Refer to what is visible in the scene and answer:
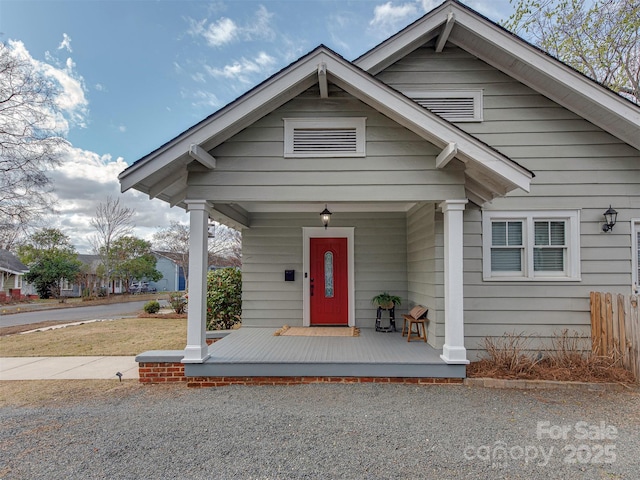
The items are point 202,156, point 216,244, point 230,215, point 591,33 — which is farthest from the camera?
point 216,244

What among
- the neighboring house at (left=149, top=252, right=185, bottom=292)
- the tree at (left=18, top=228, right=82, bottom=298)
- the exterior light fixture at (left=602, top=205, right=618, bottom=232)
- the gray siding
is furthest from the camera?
the neighboring house at (left=149, top=252, right=185, bottom=292)

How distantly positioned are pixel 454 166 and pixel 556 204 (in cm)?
210

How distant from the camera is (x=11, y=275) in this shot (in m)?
26.3

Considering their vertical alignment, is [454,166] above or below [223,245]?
above

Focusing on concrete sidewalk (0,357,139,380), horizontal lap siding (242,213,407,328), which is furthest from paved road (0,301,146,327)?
horizontal lap siding (242,213,407,328)

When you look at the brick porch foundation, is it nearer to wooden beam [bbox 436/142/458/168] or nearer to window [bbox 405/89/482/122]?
wooden beam [bbox 436/142/458/168]

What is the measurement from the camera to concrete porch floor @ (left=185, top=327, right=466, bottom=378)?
4434mm

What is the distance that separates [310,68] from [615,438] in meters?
5.11

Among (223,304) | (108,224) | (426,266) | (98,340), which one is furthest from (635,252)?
(108,224)

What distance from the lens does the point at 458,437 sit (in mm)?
3141

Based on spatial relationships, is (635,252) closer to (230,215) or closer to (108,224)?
(230,215)

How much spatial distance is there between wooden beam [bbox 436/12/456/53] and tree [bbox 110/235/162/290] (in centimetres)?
2550

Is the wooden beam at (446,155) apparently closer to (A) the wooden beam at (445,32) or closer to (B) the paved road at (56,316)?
(A) the wooden beam at (445,32)

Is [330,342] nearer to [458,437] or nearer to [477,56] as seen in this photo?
[458,437]
